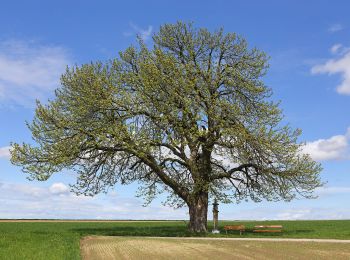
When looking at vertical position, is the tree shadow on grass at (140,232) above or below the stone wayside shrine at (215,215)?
below

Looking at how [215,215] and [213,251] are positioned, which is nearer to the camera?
[213,251]

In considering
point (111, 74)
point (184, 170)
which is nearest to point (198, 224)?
point (184, 170)

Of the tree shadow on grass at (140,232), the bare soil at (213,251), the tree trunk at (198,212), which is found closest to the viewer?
the bare soil at (213,251)

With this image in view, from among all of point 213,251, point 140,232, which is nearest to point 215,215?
point 140,232

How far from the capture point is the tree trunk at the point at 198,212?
39.0 m

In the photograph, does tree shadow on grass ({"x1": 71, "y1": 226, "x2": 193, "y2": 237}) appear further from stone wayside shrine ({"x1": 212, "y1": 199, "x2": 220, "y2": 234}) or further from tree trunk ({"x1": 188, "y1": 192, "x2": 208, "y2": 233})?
stone wayside shrine ({"x1": 212, "y1": 199, "x2": 220, "y2": 234})

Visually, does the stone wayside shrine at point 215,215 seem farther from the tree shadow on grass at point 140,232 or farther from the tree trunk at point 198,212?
the tree shadow on grass at point 140,232

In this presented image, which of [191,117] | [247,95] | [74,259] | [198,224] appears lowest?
[74,259]

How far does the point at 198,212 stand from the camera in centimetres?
3922

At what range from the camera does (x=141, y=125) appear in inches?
1484

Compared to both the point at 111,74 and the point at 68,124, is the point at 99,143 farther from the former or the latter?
the point at 111,74

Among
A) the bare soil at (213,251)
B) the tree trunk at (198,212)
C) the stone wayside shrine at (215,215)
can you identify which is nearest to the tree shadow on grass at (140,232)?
the tree trunk at (198,212)

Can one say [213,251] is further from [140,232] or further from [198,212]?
[140,232]

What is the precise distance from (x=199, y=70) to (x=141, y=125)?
257 inches
